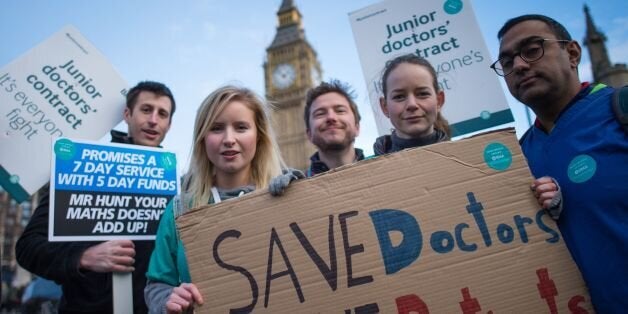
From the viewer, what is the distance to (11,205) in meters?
36.4

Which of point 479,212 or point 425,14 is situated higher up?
point 425,14

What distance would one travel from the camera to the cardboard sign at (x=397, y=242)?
99cm

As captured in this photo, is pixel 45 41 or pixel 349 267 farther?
pixel 45 41

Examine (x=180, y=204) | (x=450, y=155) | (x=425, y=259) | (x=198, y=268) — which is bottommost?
(x=425, y=259)

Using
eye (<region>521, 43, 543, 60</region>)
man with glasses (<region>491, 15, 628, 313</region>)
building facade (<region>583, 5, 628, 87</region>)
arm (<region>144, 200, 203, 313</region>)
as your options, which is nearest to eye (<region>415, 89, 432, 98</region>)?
man with glasses (<region>491, 15, 628, 313</region>)

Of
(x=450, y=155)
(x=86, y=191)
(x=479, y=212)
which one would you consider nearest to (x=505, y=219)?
(x=479, y=212)

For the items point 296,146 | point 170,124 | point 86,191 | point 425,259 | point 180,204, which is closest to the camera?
point 425,259

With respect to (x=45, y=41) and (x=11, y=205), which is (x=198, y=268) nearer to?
(x=45, y=41)

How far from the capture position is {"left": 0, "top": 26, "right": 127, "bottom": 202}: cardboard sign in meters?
2.06

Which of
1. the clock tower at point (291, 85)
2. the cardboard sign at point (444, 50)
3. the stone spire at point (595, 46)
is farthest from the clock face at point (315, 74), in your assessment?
the cardboard sign at point (444, 50)

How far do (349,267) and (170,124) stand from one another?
5.29ft

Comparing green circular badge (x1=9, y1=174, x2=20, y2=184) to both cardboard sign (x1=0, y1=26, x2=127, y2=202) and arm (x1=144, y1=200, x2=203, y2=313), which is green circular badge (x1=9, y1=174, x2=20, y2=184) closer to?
cardboard sign (x1=0, y1=26, x2=127, y2=202)

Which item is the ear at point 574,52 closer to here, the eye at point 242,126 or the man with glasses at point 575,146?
the man with glasses at point 575,146

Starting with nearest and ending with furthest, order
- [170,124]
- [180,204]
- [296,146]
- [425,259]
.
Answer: [425,259], [180,204], [170,124], [296,146]
